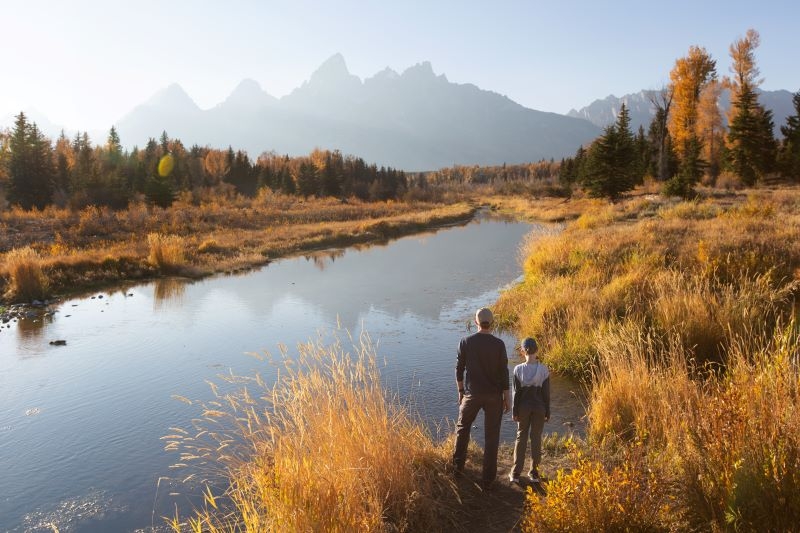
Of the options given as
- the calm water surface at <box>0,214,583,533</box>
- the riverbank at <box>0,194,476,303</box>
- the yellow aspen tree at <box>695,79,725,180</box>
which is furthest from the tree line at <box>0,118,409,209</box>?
the yellow aspen tree at <box>695,79,725,180</box>

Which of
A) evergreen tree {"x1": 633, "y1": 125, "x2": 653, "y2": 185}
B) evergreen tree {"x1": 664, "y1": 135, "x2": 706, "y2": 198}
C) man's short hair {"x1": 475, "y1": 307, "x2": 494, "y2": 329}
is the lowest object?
man's short hair {"x1": 475, "y1": 307, "x2": 494, "y2": 329}

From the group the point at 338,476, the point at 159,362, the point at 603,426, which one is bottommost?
the point at 159,362

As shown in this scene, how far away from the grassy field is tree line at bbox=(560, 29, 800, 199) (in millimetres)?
22116

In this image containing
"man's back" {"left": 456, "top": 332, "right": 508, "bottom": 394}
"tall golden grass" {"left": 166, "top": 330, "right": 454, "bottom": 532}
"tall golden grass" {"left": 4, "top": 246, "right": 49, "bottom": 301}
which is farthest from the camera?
"tall golden grass" {"left": 4, "top": 246, "right": 49, "bottom": 301}

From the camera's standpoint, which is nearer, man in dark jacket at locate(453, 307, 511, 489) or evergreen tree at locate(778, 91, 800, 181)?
man in dark jacket at locate(453, 307, 511, 489)

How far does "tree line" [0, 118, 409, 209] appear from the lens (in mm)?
48062

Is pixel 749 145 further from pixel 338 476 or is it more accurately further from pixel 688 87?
pixel 338 476

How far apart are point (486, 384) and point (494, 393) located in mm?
139

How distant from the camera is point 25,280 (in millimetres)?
18922

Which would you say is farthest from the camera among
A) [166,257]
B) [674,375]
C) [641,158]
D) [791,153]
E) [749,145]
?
[641,158]

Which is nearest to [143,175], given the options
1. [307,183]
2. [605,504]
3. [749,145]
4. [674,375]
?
[307,183]

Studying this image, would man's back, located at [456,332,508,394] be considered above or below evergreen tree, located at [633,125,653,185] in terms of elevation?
below

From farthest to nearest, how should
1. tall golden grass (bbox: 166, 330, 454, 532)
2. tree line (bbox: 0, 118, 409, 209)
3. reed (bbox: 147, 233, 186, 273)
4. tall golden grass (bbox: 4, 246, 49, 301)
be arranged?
tree line (bbox: 0, 118, 409, 209) → reed (bbox: 147, 233, 186, 273) → tall golden grass (bbox: 4, 246, 49, 301) → tall golden grass (bbox: 166, 330, 454, 532)

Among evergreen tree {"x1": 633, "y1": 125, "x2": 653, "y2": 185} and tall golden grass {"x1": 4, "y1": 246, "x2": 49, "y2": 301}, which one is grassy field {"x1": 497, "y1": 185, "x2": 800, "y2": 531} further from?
evergreen tree {"x1": 633, "y1": 125, "x2": 653, "y2": 185}
